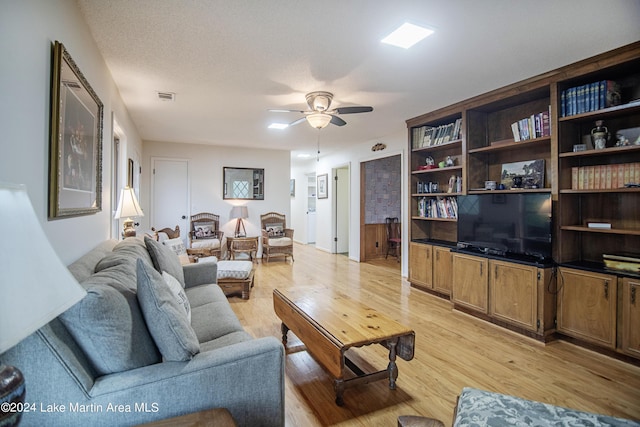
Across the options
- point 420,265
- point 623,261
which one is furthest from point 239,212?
point 623,261

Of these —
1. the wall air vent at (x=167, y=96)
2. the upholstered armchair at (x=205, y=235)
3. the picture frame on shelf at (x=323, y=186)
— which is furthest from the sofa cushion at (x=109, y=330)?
the picture frame on shelf at (x=323, y=186)

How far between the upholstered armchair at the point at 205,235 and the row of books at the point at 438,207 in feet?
12.3

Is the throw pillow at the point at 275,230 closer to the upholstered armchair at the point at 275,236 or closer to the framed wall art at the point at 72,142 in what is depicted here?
the upholstered armchair at the point at 275,236

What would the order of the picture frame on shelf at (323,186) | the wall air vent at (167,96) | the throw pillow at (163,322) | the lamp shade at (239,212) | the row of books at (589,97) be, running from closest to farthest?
1. the throw pillow at (163,322)
2. the row of books at (589,97)
3. the wall air vent at (167,96)
4. the lamp shade at (239,212)
5. the picture frame on shelf at (323,186)

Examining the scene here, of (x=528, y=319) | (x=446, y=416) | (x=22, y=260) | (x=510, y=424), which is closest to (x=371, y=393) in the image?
(x=446, y=416)

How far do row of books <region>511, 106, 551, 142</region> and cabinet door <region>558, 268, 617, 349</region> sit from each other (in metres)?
1.31

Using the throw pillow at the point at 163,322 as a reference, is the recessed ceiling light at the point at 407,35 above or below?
above

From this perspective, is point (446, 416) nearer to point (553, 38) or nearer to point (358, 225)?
point (553, 38)

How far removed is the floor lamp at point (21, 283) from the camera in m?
0.56

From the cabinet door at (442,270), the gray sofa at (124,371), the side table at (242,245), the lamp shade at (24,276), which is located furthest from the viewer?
the side table at (242,245)

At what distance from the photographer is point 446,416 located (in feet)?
6.21

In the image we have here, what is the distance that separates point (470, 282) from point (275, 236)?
420 centimetres

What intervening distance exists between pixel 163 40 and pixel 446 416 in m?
3.16

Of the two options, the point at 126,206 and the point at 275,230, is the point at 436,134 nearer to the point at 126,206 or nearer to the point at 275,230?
the point at 126,206
